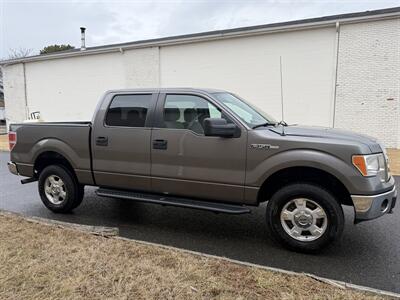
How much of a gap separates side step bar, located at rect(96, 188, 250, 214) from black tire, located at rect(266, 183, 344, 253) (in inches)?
13.5

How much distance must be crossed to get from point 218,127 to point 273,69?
1101 centimetres

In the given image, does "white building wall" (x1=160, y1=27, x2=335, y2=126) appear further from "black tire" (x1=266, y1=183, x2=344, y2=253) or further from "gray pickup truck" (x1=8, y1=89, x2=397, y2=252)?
"black tire" (x1=266, y1=183, x2=344, y2=253)

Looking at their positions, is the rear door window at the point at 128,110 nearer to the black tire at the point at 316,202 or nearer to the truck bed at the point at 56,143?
the truck bed at the point at 56,143

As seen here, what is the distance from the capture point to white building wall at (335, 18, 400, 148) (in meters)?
12.7

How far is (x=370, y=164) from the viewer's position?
392cm

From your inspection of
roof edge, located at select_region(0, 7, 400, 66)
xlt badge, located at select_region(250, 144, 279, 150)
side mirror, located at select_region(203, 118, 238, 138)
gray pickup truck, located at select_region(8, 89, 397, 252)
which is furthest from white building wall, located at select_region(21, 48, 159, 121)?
xlt badge, located at select_region(250, 144, 279, 150)

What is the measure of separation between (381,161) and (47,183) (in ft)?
15.7

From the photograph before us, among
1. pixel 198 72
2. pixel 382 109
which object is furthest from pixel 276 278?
pixel 198 72

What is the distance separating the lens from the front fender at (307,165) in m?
3.91

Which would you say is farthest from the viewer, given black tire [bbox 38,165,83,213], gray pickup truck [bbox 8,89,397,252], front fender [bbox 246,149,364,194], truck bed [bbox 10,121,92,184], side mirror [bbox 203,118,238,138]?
black tire [bbox 38,165,83,213]

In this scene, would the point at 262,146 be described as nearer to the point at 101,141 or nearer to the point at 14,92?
the point at 101,141

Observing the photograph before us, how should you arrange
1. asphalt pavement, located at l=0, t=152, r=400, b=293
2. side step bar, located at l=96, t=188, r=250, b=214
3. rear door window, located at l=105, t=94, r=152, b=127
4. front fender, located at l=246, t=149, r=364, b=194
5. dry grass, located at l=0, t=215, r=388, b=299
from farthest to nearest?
rear door window, located at l=105, t=94, r=152, b=127 < side step bar, located at l=96, t=188, r=250, b=214 < front fender, located at l=246, t=149, r=364, b=194 < asphalt pavement, located at l=0, t=152, r=400, b=293 < dry grass, located at l=0, t=215, r=388, b=299

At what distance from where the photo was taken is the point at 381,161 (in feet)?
13.4

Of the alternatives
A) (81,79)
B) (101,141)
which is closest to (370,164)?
(101,141)
